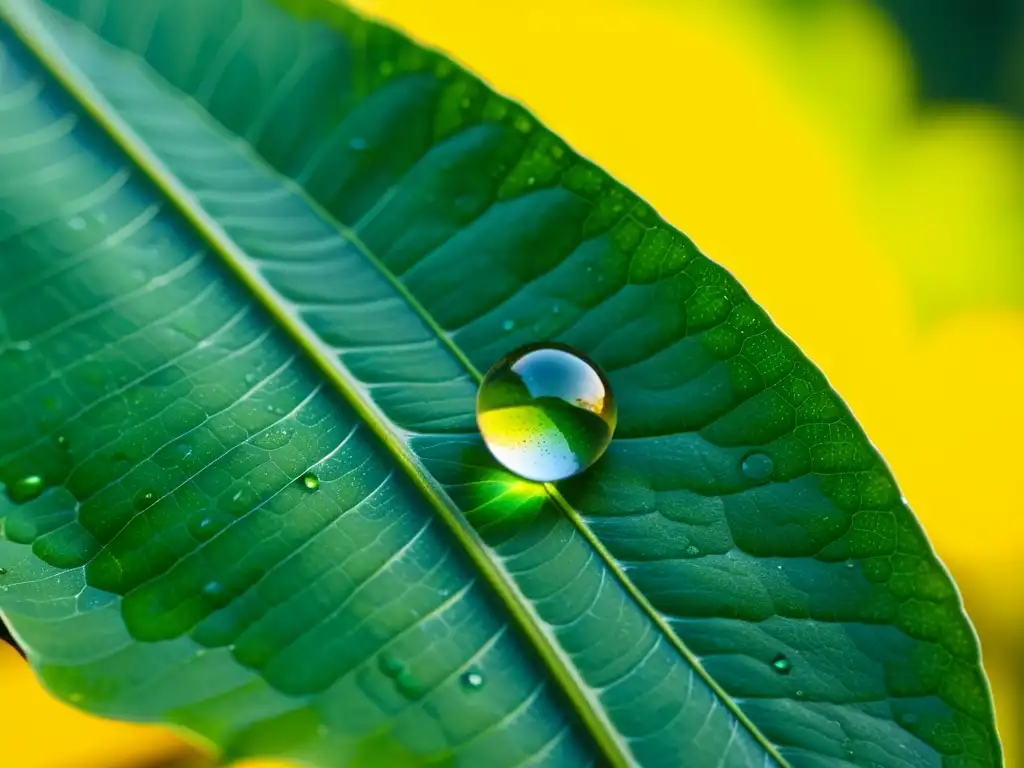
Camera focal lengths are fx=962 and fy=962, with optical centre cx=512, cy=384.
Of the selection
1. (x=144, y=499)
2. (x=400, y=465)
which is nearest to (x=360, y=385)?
(x=400, y=465)

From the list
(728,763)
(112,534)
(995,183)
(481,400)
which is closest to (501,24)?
(995,183)

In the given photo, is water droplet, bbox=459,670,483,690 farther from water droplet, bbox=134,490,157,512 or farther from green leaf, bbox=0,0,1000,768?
water droplet, bbox=134,490,157,512

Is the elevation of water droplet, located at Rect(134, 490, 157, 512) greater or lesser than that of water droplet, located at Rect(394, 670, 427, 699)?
lesser

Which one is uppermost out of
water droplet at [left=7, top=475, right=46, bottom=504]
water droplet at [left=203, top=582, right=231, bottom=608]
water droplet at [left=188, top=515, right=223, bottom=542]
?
water droplet at [left=188, top=515, right=223, bottom=542]

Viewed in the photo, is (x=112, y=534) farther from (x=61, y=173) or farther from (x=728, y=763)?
(x=728, y=763)

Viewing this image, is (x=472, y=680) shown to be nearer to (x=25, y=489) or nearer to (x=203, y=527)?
(x=203, y=527)

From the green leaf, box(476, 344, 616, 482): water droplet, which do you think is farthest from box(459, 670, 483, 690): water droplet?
box(476, 344, 616, 482): water droplet

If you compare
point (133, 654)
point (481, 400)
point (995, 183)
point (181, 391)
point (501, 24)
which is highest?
point (995, 183)

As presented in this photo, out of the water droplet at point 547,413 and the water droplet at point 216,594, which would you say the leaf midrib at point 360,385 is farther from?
the water droplet at point 216,594
